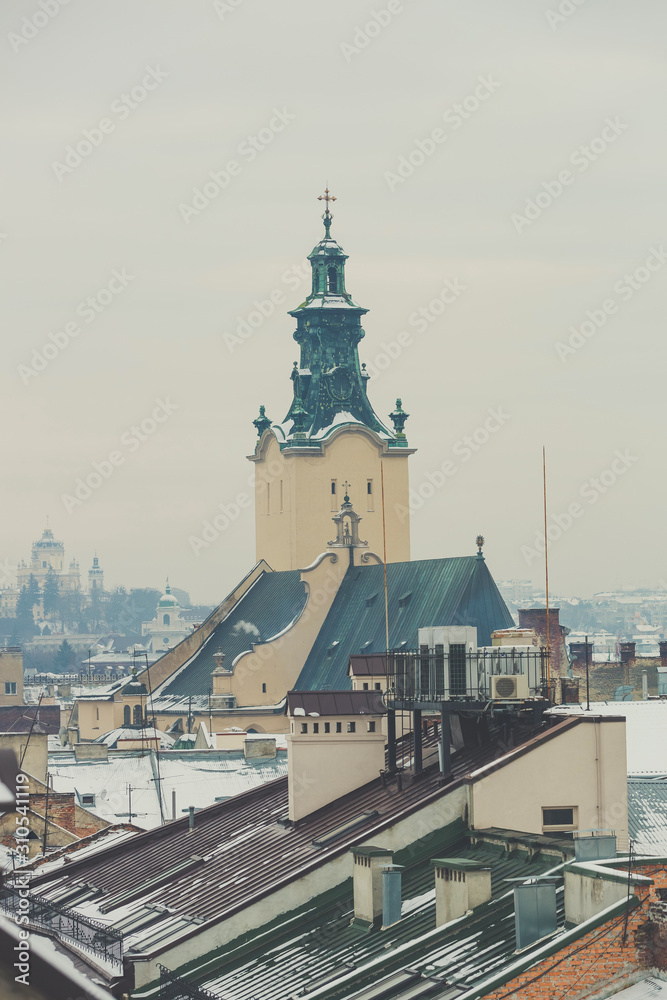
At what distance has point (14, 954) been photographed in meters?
6.63

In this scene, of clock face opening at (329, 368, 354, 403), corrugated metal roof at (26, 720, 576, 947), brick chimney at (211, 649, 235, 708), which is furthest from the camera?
clock face opening at (329, 368, 354, 403)

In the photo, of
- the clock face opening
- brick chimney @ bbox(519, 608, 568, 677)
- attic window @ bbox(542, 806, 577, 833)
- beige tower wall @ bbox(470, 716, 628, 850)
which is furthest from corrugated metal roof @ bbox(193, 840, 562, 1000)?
the clock face opening

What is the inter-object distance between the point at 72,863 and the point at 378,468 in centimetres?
8322

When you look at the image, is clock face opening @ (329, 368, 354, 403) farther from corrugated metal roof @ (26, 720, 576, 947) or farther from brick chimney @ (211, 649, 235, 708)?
corrugated metal roof @ (26, 720, 576, 947)

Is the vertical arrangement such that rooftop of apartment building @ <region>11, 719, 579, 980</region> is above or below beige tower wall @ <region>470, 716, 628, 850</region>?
below

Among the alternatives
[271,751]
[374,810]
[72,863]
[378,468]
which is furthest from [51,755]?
[378,468]

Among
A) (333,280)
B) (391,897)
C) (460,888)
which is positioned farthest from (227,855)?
(333,280)

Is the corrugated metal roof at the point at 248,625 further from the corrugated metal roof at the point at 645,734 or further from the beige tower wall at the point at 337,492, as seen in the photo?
the corrugated metal roof at the point at 645,734

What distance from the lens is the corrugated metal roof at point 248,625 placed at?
11394cm

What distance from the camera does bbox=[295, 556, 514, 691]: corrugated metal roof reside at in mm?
100375

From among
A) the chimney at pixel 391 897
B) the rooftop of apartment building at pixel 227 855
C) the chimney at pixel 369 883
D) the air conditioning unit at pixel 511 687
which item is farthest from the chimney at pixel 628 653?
the chimney at pixel 391 897

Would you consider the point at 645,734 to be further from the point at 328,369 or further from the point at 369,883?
the point at 328,369

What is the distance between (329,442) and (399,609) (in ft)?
60.7

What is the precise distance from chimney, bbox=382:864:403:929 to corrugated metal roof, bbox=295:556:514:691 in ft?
235
